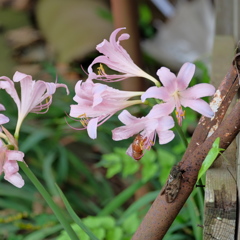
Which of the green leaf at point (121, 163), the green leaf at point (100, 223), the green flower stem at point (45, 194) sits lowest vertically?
the green leaf at point (100, 223)

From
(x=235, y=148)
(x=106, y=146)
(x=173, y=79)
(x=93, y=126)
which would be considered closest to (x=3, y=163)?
(x=93, y=126)

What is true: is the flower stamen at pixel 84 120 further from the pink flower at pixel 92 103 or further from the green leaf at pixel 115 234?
the green leaf at pixel 115 234

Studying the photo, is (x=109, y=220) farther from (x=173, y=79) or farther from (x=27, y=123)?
(x=27, y=123)

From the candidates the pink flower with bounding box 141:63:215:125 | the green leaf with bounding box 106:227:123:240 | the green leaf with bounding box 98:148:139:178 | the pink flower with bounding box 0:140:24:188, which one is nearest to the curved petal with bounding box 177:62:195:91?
the pink flower with bounding box 141:63:215:125

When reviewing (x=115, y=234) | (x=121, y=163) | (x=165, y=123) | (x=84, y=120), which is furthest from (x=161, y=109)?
(x=121, y=163)

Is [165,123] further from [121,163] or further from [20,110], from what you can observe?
[121,163]

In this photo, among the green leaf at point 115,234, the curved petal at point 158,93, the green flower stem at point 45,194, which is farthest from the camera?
the green leaf at point 115,234

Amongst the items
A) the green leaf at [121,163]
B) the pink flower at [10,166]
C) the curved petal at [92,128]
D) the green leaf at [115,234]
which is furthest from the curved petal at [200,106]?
the green leaf at [121,163]

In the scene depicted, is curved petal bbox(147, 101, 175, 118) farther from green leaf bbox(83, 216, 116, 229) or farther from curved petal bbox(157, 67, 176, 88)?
green leaf bbox(83, 216, 116, 229)

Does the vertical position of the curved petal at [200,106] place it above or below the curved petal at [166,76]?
below
